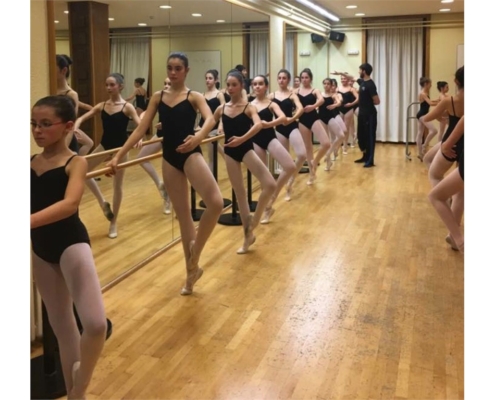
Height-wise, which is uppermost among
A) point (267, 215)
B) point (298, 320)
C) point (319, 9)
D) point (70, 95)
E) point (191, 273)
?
point (319, 9)

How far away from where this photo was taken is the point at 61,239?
216 cm

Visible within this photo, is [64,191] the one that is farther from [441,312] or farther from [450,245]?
[450,245]

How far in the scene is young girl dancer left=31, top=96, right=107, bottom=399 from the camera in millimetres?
2102

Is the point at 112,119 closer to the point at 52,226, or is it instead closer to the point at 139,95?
the point at 139,95

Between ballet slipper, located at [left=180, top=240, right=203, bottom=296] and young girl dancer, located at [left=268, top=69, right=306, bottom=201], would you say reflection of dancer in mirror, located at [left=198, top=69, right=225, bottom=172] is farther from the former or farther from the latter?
ballet slipper, located at [left=180, top=240, right=203, bottom=296]

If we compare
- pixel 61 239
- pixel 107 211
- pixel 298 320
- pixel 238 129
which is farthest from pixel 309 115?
pixel 61 239

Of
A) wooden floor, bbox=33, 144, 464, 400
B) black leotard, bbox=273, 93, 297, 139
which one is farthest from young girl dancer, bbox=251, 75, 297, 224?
black leotard, bbox=273, 93, 297, 139

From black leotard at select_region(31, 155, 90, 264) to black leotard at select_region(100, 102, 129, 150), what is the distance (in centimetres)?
155

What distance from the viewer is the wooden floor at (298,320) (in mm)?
2639

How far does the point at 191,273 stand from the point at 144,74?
1564mm

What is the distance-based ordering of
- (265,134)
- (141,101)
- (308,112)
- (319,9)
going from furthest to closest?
(319,9), (308,112), (265,134), (141,101)

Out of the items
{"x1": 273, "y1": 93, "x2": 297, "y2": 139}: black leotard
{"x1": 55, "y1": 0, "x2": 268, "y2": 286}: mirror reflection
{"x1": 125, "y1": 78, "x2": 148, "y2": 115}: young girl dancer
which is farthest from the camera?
{"x1": 273, "y1": 93, "x2": 297, "y2": 139}: black leotard

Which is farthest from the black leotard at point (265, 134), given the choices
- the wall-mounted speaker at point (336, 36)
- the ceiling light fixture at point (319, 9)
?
the wall-mounted speaker at point (336, 36)

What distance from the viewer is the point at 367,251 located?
4773 mm
